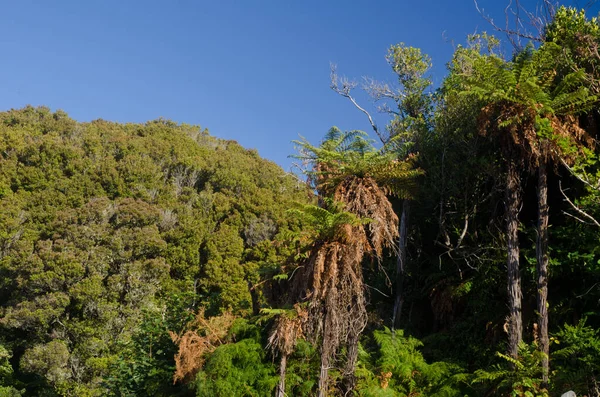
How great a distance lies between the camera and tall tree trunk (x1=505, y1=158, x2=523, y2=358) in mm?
7137

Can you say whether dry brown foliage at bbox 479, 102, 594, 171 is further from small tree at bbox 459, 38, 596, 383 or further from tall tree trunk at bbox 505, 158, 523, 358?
tall tree trunk at bbox 505, 158, 523, 358

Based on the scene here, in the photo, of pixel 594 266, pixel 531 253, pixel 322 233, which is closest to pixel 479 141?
pixel 531 253

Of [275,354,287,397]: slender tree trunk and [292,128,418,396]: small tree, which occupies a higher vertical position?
[292,128,418,396]: small tree

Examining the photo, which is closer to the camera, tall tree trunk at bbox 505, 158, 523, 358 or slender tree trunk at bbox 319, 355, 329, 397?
slender tree trunk at bbox 319, 355, 329, 397

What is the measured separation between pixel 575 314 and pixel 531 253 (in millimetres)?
1197

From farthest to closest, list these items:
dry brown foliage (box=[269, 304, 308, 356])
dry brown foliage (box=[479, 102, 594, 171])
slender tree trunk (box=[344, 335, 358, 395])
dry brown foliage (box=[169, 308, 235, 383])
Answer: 1. dry brown foliage (box=[169, 308, 235, 383])
2. dry brown foliage (box=[479, 102, 594, 171])
3. slender tree trunk (box=[344, 335, 358, 395])
4. dry brown foliage (box=[269, 304, 308, 356])

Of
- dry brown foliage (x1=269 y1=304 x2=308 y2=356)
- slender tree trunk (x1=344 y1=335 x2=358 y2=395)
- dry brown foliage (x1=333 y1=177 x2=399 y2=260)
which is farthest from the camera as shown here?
dry brown foliage (x1=333 y1=177 x2=399 y2=260)

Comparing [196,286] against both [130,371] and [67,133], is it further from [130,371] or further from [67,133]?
[67,133]

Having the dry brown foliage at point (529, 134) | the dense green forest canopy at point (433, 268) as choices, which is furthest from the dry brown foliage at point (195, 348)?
the dry brown foliage at point (529, 134)

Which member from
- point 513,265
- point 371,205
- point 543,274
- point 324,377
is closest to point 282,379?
point 324,377

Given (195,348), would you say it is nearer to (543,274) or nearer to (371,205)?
(371,205)

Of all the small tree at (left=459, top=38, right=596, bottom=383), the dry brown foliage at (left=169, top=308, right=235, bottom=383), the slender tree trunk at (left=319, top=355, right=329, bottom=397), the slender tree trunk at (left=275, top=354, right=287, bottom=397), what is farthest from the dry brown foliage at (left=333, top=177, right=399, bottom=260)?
the dry brown foliage at (left=169, top=308, right=235, bottom=383)

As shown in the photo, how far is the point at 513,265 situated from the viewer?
7.50 metres

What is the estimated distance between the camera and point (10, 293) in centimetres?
2408
